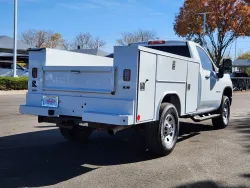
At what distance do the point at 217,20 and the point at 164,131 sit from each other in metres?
27.9

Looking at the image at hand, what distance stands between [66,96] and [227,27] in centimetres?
2835

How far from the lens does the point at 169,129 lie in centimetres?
657

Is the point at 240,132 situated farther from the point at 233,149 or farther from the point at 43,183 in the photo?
the point at 43,183

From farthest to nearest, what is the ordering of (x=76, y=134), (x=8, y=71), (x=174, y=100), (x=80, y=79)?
1. (x=8, y=71)
2. (x=76, y=134)
3. (x=174, y=100)
4. (x=80, y=79)

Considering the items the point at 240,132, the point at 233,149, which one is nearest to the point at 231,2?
the point at 240,132

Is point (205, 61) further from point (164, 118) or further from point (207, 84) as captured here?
point (164, 118)

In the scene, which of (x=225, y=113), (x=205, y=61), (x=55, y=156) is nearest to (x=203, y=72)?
(x=205, y=61)

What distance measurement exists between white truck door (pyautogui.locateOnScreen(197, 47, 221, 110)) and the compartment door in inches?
14.2

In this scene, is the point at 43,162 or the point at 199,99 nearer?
the point at 43,162

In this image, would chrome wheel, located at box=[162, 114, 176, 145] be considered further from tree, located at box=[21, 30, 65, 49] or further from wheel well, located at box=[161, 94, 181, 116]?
tree, located at box=[21, 30, 65, 49]

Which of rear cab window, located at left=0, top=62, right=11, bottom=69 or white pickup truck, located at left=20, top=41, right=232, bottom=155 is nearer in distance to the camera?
white pickup truck, located at left=20, top=41, right=232, bottom=155

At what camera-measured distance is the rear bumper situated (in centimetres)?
524

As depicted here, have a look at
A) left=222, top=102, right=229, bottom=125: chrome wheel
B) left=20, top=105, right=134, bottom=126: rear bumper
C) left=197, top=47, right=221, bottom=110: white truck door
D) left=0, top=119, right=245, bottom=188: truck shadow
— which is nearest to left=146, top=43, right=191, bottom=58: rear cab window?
left=197, top=47, right=221, bottom=110: white truck door

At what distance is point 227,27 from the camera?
31.8 meters
